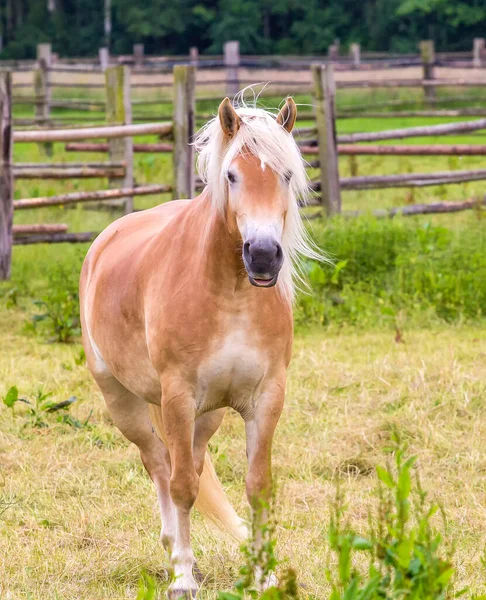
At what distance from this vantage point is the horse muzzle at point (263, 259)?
9.45ft

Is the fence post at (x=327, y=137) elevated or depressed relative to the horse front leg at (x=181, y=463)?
elevated

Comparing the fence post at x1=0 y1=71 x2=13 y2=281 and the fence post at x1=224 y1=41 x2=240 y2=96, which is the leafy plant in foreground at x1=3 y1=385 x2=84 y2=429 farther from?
the fence post at x1=224 y1=41 x2=240 y2=96

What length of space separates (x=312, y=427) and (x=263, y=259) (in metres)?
2.16

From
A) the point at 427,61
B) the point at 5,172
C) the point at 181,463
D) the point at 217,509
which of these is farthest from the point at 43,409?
the point at 427,61

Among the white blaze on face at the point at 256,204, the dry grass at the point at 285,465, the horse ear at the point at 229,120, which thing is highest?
the horse ear at the point at 229,120

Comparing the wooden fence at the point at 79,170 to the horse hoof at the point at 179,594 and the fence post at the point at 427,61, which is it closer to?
the horse hoof at the point at 179,594

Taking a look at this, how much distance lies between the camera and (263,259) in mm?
2881

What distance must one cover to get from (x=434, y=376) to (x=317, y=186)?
12.7 feet

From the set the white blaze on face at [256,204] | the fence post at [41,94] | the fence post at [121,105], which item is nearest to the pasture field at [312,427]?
the white blaze on face at [256,204]

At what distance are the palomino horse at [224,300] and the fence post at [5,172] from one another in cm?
450

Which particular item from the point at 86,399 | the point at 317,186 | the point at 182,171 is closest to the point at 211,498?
the point at 86,399

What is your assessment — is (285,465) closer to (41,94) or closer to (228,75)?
(41,94)

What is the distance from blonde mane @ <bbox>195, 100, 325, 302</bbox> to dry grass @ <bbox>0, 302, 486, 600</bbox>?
28.9 inches

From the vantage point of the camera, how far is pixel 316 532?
3732 mm
